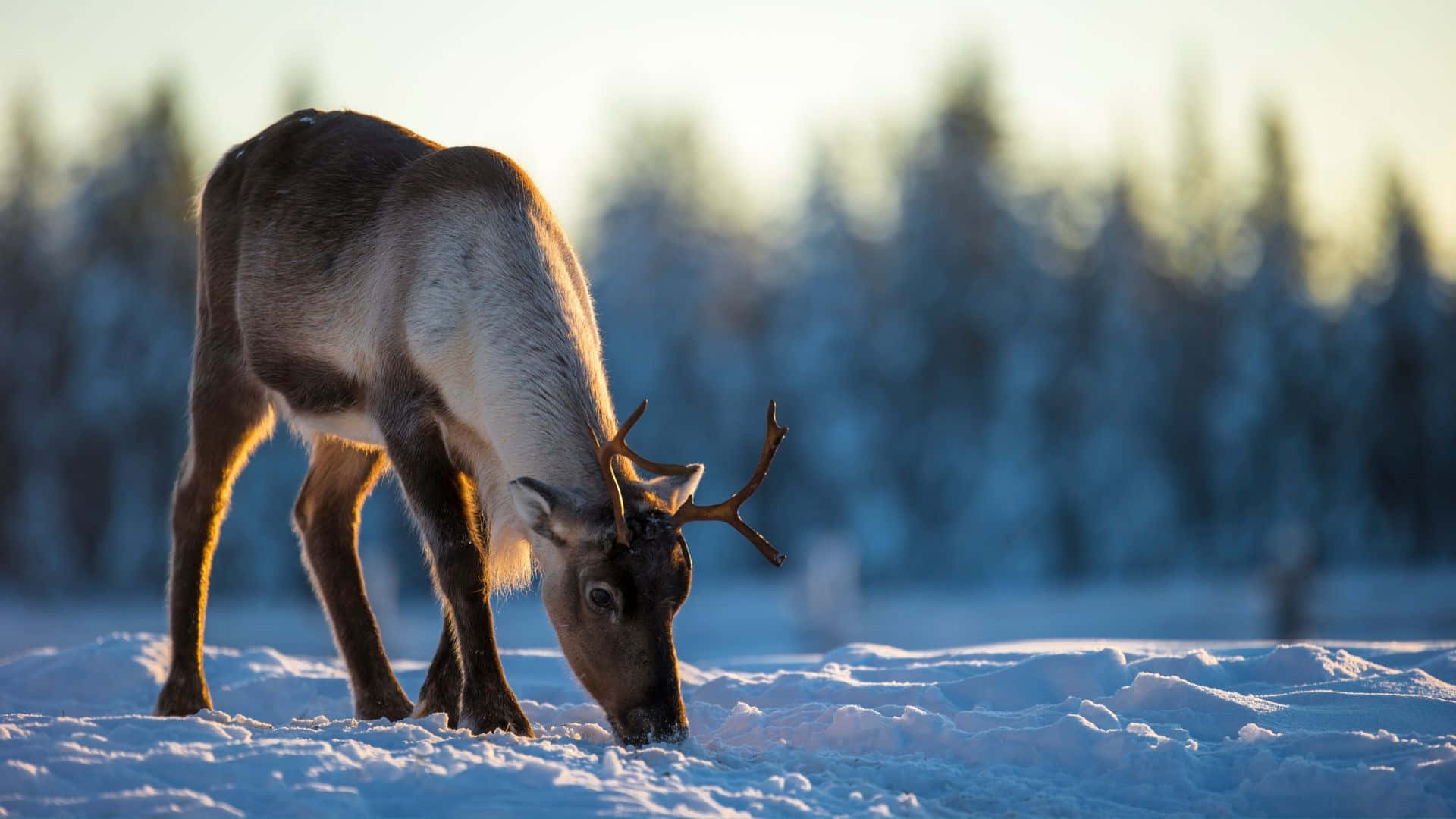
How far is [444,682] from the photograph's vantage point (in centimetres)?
566

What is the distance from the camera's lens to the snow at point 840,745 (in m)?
3.61

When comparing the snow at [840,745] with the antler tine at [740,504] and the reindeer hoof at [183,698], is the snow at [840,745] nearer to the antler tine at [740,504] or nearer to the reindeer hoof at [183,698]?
the reindeer hoof at [183,698]

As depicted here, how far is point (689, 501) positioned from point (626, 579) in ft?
1.35

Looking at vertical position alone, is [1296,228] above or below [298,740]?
above

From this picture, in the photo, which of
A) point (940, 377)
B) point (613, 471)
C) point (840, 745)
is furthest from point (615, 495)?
point (940, 377)

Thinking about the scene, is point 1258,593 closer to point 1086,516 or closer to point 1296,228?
point 1086,516

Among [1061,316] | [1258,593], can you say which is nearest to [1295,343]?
[1061,316]

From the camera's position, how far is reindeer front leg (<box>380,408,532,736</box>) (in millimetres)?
4980

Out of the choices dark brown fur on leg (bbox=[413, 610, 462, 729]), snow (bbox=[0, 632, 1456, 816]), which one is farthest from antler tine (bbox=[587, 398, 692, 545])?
dark brown fur on leg (bbox=[413, 610, 462, 729])

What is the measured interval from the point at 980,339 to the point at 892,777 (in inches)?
1014

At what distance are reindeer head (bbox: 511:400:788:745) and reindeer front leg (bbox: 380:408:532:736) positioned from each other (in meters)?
0.37

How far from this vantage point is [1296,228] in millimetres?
29859

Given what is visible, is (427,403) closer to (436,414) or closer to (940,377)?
(436,414)

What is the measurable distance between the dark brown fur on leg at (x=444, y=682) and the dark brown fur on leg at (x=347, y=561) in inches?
13.0
